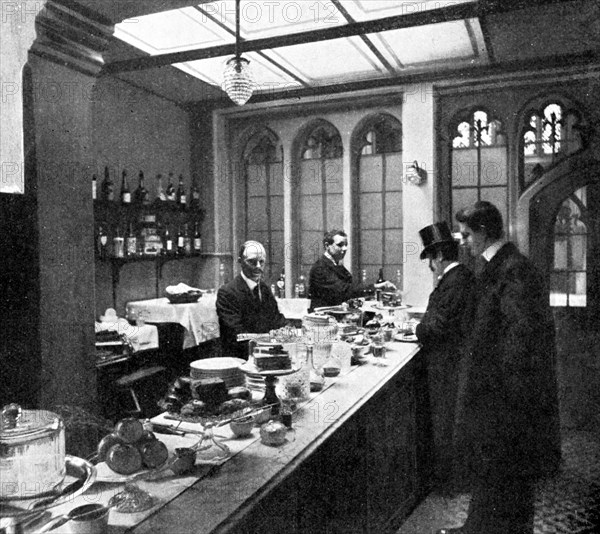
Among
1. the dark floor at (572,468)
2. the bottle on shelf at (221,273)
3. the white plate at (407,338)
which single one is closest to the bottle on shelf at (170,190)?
the bottle on shelf at (221,273)

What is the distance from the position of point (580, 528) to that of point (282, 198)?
5.59 m

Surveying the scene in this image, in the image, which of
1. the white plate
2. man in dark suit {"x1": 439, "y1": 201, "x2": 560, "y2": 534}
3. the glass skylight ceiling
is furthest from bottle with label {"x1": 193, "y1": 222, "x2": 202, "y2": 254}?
man in dark suit {"x1": 439, "y1": 201, "x2": 560, "y2": 534}

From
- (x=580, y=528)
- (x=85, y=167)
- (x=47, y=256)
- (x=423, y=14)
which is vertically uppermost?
(x=423, y=14)

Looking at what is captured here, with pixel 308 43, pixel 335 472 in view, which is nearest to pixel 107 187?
pixel 308 43

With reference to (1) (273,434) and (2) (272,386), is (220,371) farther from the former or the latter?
(1) (273,434)

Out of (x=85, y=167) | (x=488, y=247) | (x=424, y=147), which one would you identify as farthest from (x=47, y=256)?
(x=424, y=147)

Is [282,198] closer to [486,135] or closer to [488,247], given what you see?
[486,135]

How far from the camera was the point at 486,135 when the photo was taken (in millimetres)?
6727

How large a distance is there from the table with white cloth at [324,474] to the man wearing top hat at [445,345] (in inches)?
4.4

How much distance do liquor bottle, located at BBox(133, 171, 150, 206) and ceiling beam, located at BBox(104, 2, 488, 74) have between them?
4.34 ft

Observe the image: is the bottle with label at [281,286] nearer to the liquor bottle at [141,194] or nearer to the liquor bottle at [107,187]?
the liquor bottle at [141,194]

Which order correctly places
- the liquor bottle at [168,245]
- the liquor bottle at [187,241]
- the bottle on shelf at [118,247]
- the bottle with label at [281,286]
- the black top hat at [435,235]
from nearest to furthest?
the black top hat at [435,235], the bottle on shelf at [118,247], the liquor bottle at [168,245], the liquor bottle at [187,241], the bottle with label at [281,286]

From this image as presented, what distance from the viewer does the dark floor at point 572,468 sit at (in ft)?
11.5

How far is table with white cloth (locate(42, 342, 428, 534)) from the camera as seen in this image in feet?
4.95
